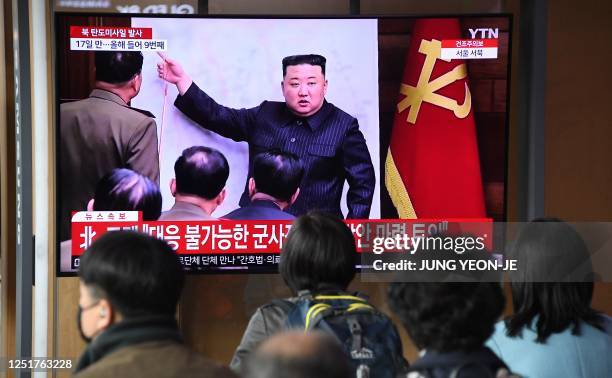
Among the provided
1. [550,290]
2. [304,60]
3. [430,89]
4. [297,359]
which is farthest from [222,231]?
A: [297,359]

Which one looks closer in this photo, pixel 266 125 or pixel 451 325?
pixel 451 325

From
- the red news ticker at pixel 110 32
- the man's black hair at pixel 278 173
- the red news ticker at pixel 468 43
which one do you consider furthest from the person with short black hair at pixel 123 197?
the red news ticker at pixel 468 43

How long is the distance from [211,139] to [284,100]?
0.41 metres

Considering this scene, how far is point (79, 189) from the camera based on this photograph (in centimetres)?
404

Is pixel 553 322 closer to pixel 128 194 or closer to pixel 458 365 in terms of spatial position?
pixel 458 365

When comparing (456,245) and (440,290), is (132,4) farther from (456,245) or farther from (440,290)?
(440,290)

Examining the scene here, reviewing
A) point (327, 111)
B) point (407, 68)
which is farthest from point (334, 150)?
point (407, 68)

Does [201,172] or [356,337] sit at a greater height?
[201,172]

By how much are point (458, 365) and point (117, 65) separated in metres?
2.81

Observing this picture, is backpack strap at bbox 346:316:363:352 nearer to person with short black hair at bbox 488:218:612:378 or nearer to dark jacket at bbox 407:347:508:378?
person with short black hair at bbox 488:218:612:378

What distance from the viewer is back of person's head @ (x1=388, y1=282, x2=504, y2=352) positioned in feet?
5.70

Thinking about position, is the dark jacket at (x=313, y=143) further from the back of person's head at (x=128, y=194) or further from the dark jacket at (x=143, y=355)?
the dark jacket at (x=143, y=355)

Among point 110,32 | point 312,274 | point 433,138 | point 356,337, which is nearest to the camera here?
point 356,337

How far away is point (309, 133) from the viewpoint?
Answer: 13.7 feet
